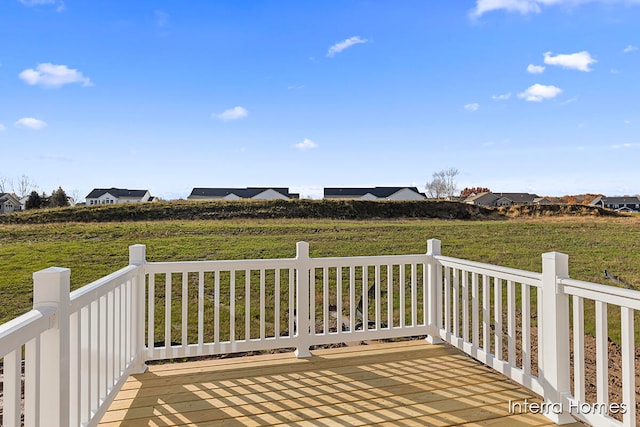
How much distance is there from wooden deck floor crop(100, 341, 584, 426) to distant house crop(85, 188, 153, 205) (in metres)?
44.4

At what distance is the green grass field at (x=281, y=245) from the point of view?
306 inches

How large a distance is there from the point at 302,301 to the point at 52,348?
2.14m

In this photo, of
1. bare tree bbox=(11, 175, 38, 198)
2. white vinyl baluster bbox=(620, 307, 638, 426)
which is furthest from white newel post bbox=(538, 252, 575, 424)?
bare tree bbox=(11, 175, 38, 198)

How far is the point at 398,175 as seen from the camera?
3891cm

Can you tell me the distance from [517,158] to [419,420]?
17896 millimetres

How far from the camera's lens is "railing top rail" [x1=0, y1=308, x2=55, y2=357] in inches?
41.8

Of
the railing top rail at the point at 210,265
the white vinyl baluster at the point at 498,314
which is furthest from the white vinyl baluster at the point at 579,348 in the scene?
the railing top rail at the point at 210,265

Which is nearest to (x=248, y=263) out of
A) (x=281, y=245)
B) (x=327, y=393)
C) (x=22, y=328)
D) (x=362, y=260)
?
(x=362, y=260)

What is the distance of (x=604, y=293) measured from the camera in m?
1.92

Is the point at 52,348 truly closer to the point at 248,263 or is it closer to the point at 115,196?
the point at 248,263

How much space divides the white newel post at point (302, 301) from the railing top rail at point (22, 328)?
6.98 feet

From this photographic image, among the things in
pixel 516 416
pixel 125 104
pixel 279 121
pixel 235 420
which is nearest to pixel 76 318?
pixel 235 420

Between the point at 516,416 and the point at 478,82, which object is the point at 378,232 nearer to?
the point at 478,82

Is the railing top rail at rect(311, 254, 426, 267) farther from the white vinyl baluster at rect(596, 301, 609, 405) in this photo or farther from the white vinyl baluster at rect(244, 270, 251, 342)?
the white vinyl baluster at rect(596, 301, 609, 405)
